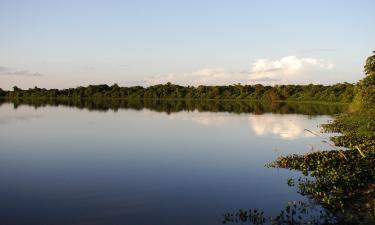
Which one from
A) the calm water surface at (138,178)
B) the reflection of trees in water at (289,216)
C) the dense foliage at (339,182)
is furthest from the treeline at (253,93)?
the reflection of trees in water at (289,216)

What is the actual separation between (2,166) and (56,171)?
13.4 ft

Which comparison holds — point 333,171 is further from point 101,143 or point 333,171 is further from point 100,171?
point 101,143

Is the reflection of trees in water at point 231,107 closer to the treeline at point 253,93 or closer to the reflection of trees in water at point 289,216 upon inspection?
the treeline at point 253,93

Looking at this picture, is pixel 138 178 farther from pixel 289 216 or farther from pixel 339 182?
pixel 339 182

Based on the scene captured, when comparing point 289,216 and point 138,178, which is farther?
point 138,178

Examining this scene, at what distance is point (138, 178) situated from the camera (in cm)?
2222

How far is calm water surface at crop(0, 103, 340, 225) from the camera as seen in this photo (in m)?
16.1

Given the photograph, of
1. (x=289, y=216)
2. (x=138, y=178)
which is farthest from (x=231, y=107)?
(x=289, y=216)

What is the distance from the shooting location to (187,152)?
31.7 m

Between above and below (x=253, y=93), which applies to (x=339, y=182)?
below

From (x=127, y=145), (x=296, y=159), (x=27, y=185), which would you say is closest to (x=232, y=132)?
(x=127, y=145)

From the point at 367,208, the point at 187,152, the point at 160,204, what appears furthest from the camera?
the point at 187,152

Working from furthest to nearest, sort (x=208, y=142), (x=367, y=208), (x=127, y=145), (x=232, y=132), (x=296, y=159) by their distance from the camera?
(x=232, y=132), (x=208, y=142), (x=127, y=145), (x=296, y=159), (x=367, y=208)

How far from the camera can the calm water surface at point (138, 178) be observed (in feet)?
52.9
